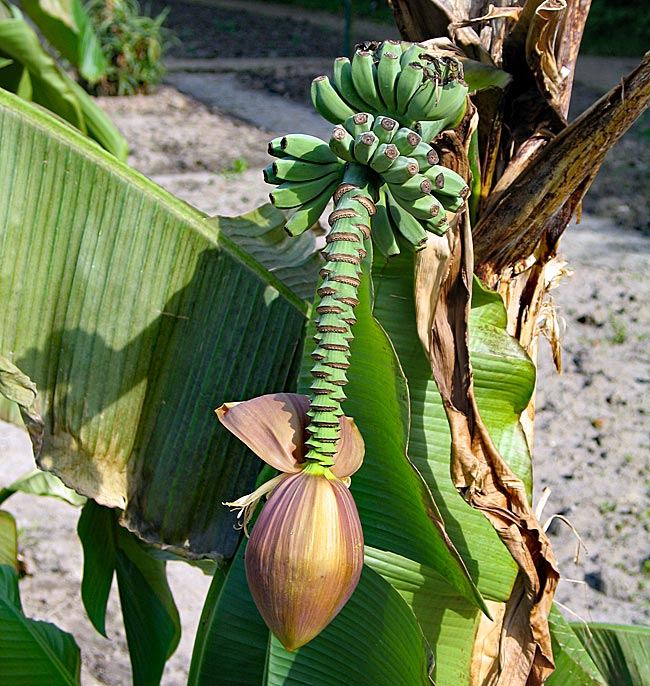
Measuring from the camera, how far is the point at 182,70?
8500 mm

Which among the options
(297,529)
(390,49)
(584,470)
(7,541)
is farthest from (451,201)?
(584,470)

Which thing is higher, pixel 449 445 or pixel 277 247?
pixel 277 247

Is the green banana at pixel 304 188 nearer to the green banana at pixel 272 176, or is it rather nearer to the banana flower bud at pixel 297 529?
the green banana at pixel 272 176

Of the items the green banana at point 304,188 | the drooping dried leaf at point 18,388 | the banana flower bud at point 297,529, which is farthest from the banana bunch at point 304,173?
the drooping dried leaf at point 18,388

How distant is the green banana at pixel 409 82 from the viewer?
52 centimetres

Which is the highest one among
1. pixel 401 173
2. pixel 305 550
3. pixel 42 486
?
pixel 401 173

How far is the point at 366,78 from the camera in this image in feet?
1.77

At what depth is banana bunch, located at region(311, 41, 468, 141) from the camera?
1.74 feet

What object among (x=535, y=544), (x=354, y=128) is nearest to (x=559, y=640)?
(x=535, y=544)

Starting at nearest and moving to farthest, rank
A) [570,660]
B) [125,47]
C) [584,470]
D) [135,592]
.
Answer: [570,660] → [135,592] → [584,470] → [125,47]

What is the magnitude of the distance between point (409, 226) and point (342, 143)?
0.07 metres

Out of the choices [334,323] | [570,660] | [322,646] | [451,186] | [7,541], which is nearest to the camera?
[334,323]

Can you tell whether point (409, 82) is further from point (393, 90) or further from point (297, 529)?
point (297, 529)

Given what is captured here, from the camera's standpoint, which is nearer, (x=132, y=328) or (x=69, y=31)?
(x=132, y=328)
